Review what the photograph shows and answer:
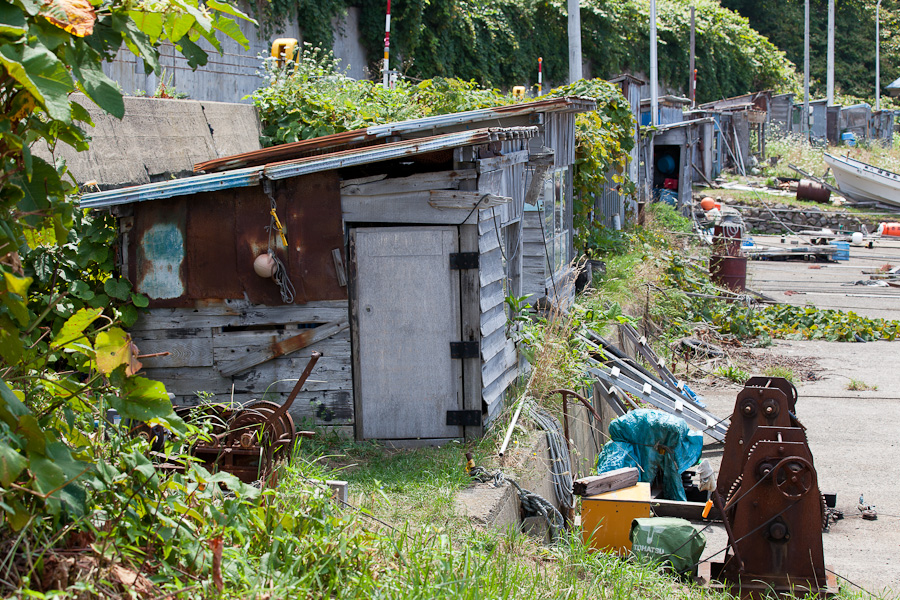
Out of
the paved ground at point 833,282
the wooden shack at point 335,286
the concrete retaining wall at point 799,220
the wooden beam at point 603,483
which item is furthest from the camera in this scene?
the concrete retaining wall at point 799,220

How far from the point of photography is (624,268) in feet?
48.4

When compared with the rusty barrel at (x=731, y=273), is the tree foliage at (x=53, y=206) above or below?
above

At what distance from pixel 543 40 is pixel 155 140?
2808cm

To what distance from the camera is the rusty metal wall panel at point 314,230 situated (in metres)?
6.61

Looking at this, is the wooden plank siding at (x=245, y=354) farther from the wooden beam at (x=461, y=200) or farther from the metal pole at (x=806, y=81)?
the metal pole at (x=806, y=81)

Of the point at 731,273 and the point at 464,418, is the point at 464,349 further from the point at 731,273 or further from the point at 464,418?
the point at 731,273

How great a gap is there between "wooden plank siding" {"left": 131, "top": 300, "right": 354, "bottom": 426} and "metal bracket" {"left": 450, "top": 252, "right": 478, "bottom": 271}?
3.38 feet

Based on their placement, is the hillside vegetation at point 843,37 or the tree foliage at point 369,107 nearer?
the tree foliage at point 369,107

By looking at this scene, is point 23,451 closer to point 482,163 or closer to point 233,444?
point 233,444

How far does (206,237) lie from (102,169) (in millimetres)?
1557

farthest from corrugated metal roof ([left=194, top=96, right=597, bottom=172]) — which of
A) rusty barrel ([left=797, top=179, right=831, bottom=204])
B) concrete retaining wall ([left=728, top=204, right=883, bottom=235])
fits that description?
rusty barrel ([left=797, top=179, right=831, bottom=204])

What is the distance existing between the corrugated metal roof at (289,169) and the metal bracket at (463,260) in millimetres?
847

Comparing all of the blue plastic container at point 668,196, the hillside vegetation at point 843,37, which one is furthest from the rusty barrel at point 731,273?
the hillside vegetation at point 843,37

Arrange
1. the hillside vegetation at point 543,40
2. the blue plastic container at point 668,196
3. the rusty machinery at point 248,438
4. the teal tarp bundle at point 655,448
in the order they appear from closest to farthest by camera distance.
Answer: the rusty machinery at point 248,438 → the teal tarp bundle at point 655,448 → the hillside vegetation at point 543,40 → the blue plastic container at point 668,196
